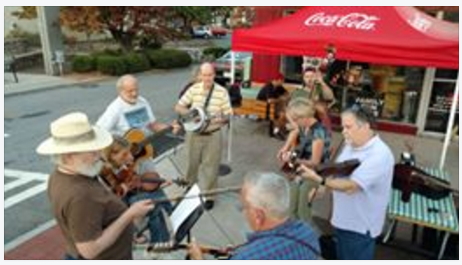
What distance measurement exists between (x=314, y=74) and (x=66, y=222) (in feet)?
12.4

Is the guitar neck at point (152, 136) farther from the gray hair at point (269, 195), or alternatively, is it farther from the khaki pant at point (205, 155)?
the gray hair at point (269, 195)

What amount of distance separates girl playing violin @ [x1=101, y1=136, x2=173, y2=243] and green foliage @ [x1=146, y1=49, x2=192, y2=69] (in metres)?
16.7

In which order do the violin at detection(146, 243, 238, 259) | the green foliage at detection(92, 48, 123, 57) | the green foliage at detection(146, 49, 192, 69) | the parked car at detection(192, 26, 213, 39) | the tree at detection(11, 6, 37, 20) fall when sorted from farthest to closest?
the parked car at detection(192, 26, 213, 39) < the green foliage at detection(146, 49, 192, 69) < the green foliage at detection(92, 48, 123, 57) < the tree at detection(11, 6, 37, 20) < the violin at detection(146, 243, 238, 259)

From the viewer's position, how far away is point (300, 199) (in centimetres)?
400

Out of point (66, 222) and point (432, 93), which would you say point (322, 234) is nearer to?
point (66, 222)

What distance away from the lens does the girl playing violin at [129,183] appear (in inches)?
130

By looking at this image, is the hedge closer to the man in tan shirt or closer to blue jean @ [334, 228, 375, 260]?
the man in tan shirt

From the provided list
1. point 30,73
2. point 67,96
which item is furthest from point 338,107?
point 30,73

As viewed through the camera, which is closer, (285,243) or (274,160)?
(285,243)

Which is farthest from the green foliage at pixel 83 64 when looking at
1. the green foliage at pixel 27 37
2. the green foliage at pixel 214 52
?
the green foliage at pixel 214 52

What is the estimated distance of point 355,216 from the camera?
302 centimetres

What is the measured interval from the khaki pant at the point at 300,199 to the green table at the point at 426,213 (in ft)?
2.43

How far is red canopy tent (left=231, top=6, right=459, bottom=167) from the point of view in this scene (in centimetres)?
482

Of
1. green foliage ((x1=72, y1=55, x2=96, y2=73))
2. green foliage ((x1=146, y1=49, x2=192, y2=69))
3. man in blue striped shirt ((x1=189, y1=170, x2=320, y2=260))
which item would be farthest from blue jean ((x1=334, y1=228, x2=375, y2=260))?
green foliage ((x1=146, y1=49, x2=192, y2=69))
